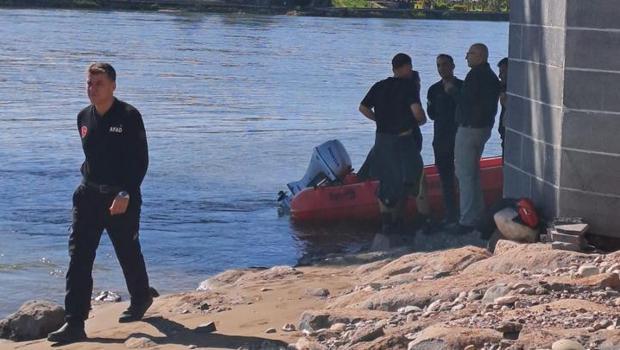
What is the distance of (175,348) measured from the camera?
25.2 ft

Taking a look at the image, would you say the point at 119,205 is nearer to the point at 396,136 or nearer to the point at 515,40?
the point at 515,40

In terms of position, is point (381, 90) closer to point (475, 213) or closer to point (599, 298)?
point (475, 213)

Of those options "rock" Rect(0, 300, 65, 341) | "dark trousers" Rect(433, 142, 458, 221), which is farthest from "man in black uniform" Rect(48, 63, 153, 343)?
"dark trousers" Rect(433, 142, 458, 221)

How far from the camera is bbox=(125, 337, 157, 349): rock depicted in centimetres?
783

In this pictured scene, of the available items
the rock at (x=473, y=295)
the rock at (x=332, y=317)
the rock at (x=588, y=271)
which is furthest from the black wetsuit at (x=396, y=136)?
the rock at (x=332, y=317)

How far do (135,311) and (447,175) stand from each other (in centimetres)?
471

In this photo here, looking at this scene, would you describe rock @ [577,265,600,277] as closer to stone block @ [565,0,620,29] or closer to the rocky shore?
the rocky shore

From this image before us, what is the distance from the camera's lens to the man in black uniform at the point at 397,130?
1151cm

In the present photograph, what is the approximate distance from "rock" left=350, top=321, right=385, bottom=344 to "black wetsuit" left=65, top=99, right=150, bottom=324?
178cm

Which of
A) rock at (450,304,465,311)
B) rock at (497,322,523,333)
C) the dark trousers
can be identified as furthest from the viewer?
the dark trousers

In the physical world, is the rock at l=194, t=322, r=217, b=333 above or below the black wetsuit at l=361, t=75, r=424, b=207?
below

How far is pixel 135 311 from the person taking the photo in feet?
28.2

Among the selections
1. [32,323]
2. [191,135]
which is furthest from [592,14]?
[191,135]

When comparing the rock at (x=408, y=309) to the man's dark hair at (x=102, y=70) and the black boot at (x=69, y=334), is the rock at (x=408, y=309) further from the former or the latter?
the man's dark hair at (x=102, y=70)
